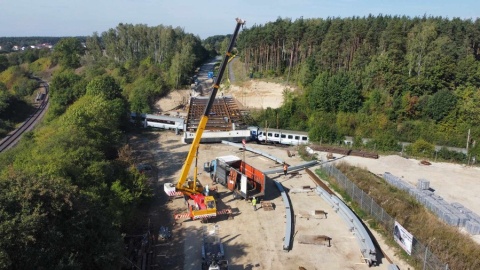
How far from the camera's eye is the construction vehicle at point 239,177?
78.1 ft

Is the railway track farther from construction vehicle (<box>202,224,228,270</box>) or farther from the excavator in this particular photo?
construction vehicle (<box>202,224,228,270</box>)

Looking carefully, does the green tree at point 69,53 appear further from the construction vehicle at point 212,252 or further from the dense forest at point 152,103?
the construction vehicle at point 212,252

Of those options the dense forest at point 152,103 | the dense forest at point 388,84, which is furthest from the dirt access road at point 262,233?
the dense forest at point 388,84

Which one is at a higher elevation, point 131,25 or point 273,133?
point 131,25

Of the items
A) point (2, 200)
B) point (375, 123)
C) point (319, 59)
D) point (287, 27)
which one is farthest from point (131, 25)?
point (2, 200)

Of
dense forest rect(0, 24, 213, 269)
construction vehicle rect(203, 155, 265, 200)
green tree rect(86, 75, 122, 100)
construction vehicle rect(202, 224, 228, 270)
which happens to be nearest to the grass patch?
construction vehicle rect(203, 155, 265, 200)

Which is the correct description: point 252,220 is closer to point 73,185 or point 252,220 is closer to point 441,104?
point 73,185

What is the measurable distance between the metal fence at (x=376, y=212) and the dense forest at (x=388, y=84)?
11326 millimetres

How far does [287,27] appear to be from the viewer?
59.3 m

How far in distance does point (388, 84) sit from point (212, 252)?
110 feet

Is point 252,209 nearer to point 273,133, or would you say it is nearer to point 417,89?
point 273,133

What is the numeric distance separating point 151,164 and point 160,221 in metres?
10.7

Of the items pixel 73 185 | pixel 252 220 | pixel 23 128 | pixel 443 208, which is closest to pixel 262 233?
pixel 252 220

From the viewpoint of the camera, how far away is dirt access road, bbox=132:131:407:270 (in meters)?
17.9
